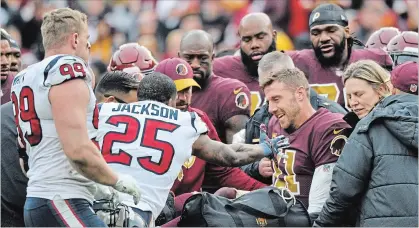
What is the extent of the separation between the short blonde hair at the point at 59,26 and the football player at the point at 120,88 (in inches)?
51.3

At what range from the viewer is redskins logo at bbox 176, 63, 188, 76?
25.7 feet

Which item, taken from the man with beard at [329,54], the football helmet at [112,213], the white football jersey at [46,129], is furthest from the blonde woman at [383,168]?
the man with beard at [329,54]

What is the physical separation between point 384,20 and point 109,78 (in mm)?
7224

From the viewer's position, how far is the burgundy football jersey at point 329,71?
8.85 meters

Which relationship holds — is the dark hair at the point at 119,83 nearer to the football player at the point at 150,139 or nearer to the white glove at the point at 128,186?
the football player at the point at 150,139

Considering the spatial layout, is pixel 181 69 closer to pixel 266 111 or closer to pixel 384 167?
pixel 266 111

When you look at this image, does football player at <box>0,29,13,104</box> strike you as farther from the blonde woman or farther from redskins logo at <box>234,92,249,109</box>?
the blonde woman

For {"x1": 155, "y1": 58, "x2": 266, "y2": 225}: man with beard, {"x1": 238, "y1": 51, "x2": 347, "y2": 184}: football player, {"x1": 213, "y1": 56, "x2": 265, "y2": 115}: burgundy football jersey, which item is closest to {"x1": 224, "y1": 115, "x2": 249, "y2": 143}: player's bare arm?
{"x1": 238, "y1": 51, "x2": 347, "y2": 184}: football player

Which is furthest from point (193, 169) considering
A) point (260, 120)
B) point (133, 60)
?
point (133, 60)

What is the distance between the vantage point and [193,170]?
7691mm

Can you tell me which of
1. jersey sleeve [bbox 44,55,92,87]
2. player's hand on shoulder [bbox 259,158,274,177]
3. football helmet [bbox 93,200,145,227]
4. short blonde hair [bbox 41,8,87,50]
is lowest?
player's hand on shoulder [bbox 259,158,274,177]

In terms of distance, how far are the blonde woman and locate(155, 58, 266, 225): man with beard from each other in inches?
56.0

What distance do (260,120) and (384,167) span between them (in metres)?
1.87

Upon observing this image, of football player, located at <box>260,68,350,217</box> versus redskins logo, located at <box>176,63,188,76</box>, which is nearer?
football player, located at <box>260,68,350,217</box>
